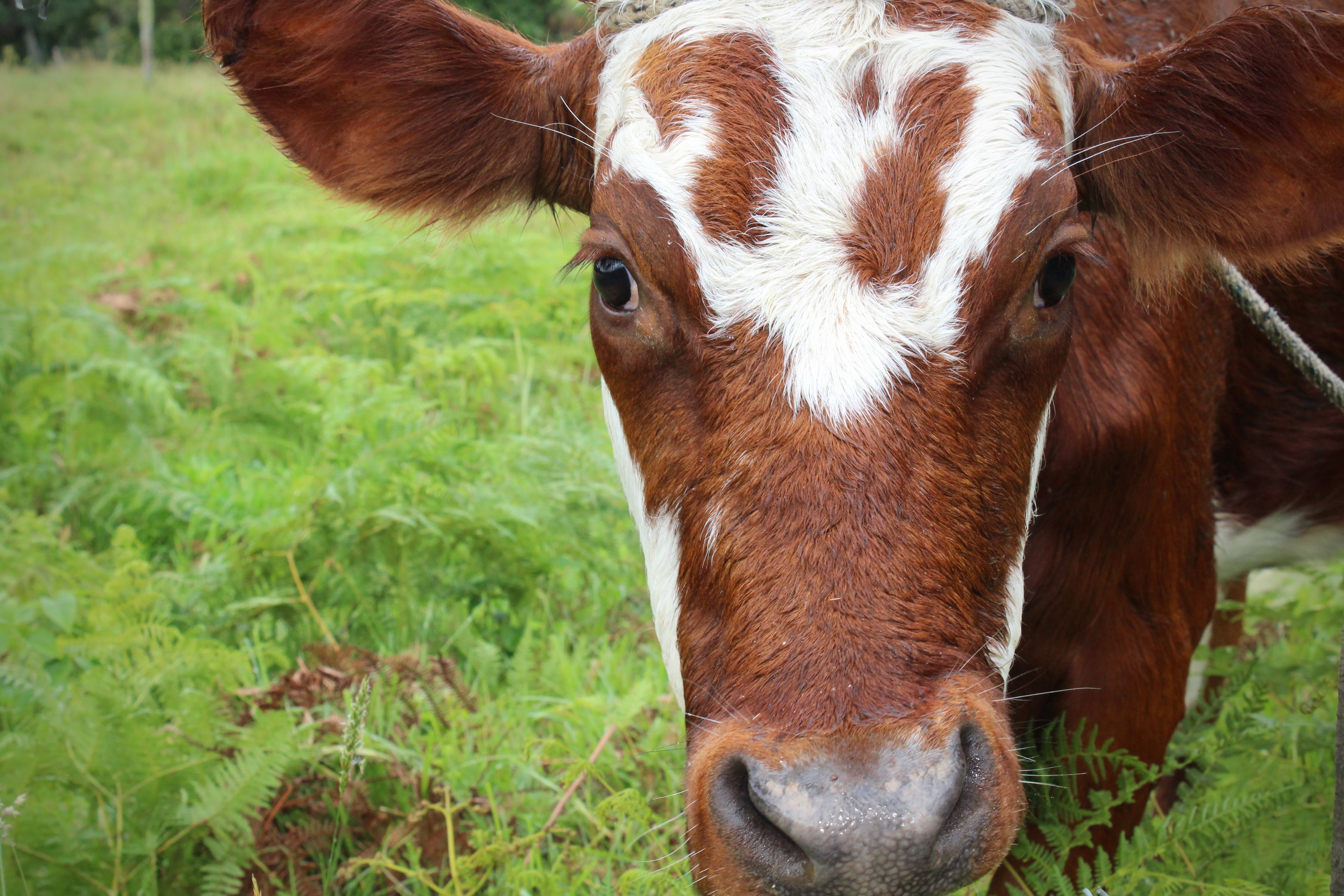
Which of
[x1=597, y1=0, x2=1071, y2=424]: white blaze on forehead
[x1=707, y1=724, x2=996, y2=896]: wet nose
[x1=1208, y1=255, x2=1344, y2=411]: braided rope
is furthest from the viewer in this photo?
[x1=1208, y1=255, x2=1344, y2=411]: braided rope

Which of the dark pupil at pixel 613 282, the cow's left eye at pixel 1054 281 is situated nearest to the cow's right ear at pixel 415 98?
the dark pupil at pixel 613 282

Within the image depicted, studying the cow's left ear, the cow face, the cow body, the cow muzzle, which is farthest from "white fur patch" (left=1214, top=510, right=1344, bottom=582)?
the cow muzzle

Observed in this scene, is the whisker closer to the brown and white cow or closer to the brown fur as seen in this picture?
the brown and white cow

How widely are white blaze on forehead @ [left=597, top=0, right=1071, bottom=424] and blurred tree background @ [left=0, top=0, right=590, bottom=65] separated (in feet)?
69.7

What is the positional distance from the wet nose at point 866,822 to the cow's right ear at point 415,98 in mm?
1561

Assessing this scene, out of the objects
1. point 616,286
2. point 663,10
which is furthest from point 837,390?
point 663,10

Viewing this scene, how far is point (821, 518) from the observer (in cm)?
169

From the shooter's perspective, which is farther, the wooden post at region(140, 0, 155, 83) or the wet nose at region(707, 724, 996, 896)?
the wooden post at region(140, 0, 155, 83)

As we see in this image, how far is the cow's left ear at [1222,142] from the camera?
218 centimetres

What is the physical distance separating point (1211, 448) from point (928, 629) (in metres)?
1.81

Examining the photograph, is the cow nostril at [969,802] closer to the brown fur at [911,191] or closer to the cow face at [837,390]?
the cow face at [837,390]

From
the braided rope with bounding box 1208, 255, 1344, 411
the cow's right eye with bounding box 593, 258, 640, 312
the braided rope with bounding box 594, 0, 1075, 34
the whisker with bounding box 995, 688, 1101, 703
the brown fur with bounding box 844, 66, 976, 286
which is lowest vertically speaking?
the whisker with bounding box 995, 688, 1101, 703

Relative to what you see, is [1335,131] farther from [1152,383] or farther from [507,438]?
[507,438]

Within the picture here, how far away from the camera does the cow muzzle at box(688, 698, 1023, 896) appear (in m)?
1.50
